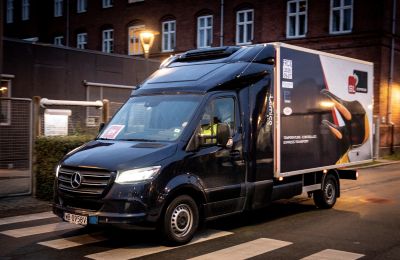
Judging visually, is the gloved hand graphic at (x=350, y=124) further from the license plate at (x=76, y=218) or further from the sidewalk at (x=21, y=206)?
the sidewalk at (x=21, y=206)

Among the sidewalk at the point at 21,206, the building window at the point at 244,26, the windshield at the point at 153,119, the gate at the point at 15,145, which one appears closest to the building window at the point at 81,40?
the building window at the point at 244,26

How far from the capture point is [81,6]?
4084 cm

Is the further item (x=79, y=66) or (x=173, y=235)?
(x=79, y=66)

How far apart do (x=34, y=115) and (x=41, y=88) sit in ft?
25.6

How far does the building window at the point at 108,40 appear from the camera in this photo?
129ft

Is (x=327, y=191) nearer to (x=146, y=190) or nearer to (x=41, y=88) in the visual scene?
(x=146, y=190)

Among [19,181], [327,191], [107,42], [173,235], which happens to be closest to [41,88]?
[19,181]

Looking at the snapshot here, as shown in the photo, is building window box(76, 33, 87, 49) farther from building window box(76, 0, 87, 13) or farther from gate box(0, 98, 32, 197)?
gate box(0, 98, 32, 197)

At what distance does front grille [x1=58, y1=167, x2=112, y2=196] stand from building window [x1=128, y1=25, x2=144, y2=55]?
30.6 metres

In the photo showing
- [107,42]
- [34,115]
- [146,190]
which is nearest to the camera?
[146,190]

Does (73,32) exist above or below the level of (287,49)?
above

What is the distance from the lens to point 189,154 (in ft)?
24.9

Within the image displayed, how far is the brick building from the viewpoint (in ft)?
88.4

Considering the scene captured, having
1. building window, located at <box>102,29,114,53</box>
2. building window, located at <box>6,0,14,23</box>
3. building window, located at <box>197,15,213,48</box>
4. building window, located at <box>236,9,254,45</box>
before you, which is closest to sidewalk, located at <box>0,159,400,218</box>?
building window, located at <box>236,9,254,45</box>
